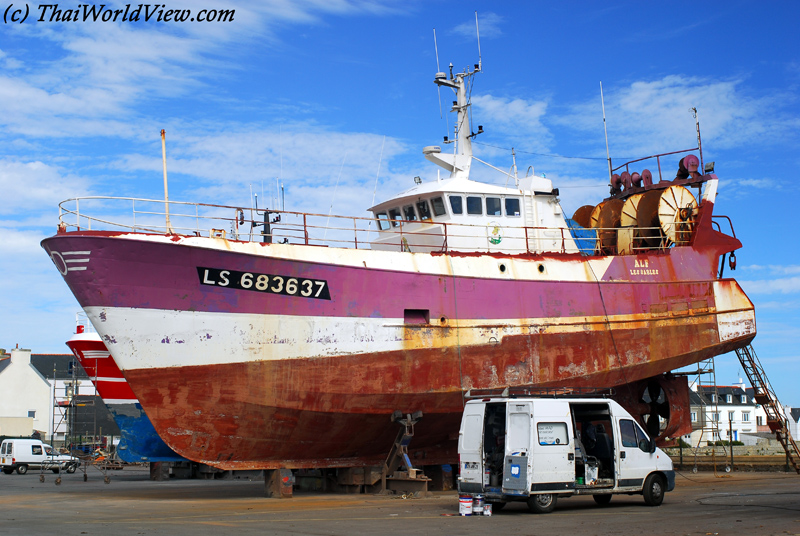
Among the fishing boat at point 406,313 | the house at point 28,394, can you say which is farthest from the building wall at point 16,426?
the fishing boat at point 406,313

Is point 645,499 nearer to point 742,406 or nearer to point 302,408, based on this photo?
point 302,408

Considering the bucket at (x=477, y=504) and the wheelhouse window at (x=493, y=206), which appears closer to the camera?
the bucket at (x=477, y=504)

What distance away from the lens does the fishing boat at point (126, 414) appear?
71.1 ft

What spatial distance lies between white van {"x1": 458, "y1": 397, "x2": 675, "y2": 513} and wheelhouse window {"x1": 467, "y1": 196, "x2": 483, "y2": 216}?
7.07 metres

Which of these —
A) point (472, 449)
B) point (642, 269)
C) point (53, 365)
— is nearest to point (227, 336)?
point (472, 449)

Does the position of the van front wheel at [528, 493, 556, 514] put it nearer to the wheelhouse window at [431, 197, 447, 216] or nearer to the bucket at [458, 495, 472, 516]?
the bucket at [458, 495, 472, 516]

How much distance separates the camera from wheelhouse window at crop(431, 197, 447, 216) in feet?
63.4

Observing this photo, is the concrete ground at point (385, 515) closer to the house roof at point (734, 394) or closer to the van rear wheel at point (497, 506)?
the van rear wheel at point (497, 506)

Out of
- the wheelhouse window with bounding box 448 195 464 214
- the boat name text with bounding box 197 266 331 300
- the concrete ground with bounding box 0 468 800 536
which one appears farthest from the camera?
the wheelhouse window with bounding box 448 195 464 214

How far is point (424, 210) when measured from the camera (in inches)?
782

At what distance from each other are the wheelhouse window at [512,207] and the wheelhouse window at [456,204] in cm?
134

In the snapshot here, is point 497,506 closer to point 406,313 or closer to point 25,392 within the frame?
point 406,313

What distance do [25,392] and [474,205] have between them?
1899 inches

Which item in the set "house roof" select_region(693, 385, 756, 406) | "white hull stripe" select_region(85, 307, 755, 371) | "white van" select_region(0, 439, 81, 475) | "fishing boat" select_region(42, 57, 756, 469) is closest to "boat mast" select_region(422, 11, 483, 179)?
"fishing boat" select_region(42, 57, 756, 469)
